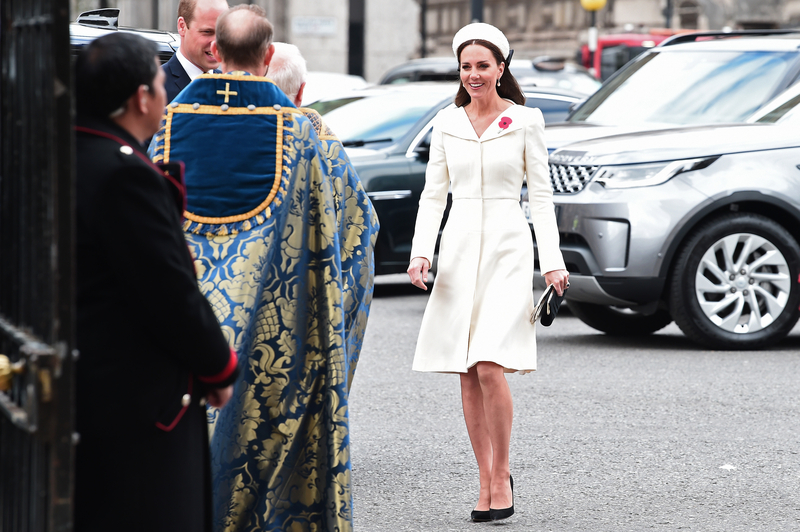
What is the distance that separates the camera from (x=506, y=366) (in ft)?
14.8

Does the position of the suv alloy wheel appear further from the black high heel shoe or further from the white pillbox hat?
the black high heel shoe

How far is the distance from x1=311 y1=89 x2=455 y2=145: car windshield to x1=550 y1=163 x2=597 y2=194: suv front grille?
2.49 meters

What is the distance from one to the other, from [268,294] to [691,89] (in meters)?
6.22

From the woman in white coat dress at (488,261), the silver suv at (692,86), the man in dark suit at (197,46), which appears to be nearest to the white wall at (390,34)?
the silver suv at (692,86)

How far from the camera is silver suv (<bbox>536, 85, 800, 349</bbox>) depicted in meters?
7.77

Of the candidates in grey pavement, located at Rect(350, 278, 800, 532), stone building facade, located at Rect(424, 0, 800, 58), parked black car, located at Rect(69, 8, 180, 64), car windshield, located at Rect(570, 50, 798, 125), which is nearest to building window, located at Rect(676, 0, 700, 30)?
stone building facade, located at Rect(424, 0, 800, 58)

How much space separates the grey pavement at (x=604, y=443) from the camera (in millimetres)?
4570

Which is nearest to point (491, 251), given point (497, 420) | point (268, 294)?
point (497, 420)

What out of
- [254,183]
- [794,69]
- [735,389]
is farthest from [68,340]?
[794,69]

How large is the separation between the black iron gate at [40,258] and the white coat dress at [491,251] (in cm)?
260

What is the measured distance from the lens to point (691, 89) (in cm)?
910

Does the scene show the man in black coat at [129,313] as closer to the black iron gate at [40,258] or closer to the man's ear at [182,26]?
the black iron gate at [40,258]

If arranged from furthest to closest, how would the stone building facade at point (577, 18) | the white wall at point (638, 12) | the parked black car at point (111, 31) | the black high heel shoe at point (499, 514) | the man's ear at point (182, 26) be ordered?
the white wall at point (638, 12) → the stone building facade at point (577, 18) → the parked black car at point (111, 31) → the man's ear at point (182, 26) → the black high heel shoe at point (499, 514)

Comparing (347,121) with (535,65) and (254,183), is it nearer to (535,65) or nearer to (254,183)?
(254,183)
